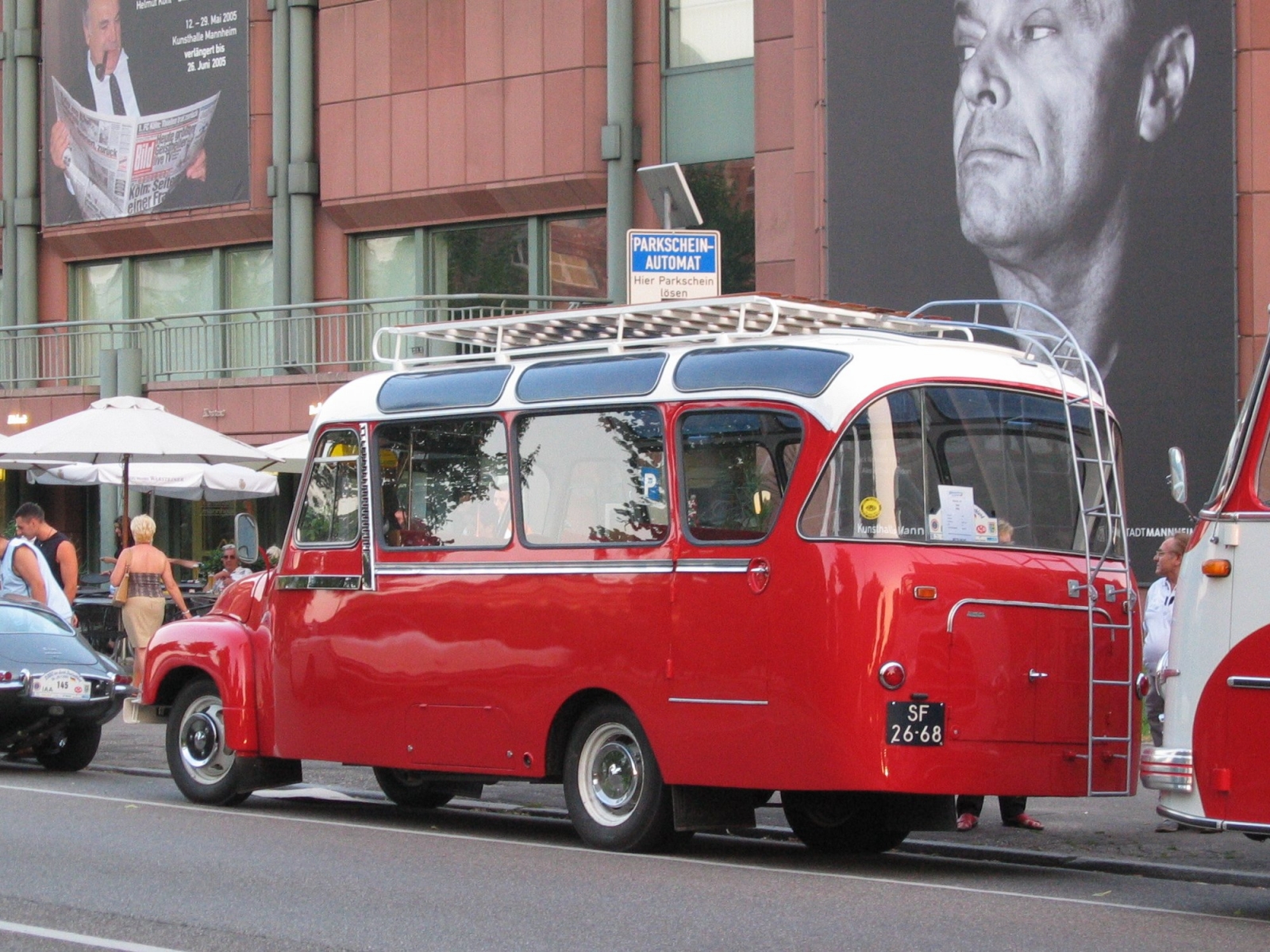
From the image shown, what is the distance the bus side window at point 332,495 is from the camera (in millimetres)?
12164

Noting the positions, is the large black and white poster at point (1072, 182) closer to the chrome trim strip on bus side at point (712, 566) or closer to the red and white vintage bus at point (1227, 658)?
the chrome trim strip on bus side at point (712, 566)

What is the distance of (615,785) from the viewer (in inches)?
418

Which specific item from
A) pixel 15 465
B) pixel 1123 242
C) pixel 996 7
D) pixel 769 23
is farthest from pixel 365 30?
pixel 1123 242

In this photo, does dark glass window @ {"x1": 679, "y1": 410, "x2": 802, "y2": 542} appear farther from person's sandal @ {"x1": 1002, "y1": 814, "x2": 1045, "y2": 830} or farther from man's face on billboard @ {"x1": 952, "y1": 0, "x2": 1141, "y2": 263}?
man's face on billboard @ {"x1": 952, "y1": 0, "x2": 1141, "y2": 263}

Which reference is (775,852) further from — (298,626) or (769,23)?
(769,23)

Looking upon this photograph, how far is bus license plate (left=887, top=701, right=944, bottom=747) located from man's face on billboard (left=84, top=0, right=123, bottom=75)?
77.7 ft

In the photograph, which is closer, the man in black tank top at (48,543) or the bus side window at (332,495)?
the bus side window at (332,495)

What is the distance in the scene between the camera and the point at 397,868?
31.9 ft

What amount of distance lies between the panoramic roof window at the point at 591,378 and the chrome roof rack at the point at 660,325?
0.13m

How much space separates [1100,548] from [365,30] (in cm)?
1926

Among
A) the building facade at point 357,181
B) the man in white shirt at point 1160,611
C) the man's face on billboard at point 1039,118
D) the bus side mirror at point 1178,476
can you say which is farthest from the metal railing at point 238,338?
the bus side mirror at point 1178,476

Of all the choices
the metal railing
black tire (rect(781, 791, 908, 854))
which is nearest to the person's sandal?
black tire (rect(781, 791, 908, 854))

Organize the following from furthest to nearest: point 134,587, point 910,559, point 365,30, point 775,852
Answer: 1. point 365,30
2. point 134,587
3. point 775,852
4. point 910,559

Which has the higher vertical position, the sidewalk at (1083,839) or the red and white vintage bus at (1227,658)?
the red and white vintage bus at (1227,658)
